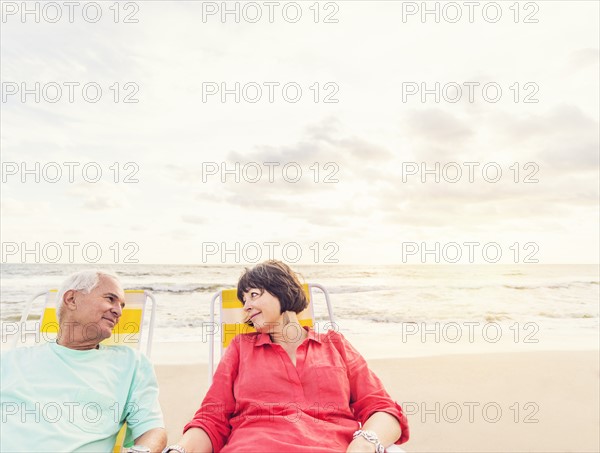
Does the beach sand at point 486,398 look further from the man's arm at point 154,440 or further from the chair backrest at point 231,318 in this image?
the man's arm at point 154,440

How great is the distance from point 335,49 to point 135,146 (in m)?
6.73

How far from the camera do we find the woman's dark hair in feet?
7.48

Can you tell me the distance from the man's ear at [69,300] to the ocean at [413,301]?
11.2 feet

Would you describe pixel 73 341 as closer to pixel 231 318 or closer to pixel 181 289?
pixel 231 318

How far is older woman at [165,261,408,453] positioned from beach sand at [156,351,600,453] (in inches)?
76.1

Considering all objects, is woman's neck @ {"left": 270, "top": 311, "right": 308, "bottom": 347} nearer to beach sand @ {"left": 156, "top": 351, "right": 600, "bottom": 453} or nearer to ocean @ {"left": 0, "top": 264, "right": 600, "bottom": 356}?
beach sand @ {"left": 156, "top": 351, "right": 600, "bottom": 453}

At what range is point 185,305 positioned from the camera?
41.6 ft

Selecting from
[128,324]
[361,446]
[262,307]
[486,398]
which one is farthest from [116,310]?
[486,398]

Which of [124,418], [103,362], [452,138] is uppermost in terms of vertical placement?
[452,138]

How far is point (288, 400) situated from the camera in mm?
2088

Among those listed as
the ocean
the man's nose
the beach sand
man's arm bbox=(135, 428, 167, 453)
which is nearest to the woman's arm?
man's arm bbox=(135, 428, 167, 453)

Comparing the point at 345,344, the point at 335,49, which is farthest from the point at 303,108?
the point at 345,344

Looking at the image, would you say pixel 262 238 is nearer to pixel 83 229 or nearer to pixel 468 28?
pixel 83 229

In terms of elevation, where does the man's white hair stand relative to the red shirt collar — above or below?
above
